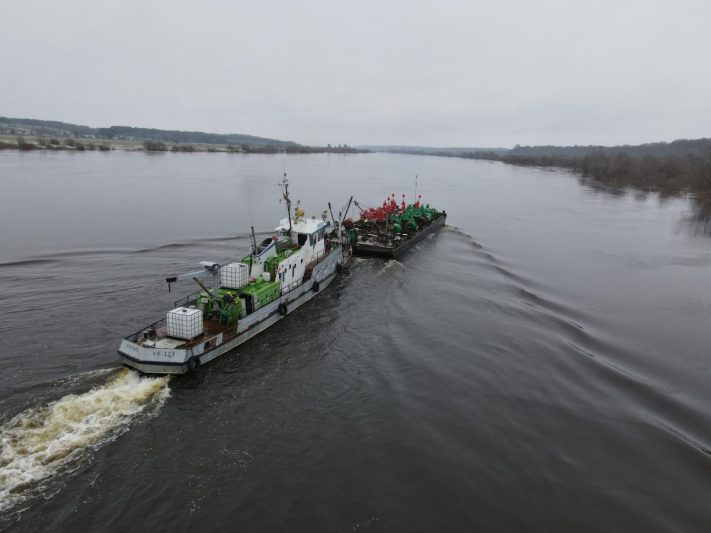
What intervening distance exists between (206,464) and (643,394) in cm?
1889

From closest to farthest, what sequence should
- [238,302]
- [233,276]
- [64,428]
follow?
1. [64,428]
2. [238,302]
3. [233,276]

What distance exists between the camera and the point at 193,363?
18281 mm

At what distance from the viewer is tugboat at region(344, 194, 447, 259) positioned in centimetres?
3931

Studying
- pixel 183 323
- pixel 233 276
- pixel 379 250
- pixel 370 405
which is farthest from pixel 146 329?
pixel 379 250

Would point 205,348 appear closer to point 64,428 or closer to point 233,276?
point 233,276

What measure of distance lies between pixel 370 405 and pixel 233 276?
9861 millimetres

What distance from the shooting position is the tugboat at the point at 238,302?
17797mm

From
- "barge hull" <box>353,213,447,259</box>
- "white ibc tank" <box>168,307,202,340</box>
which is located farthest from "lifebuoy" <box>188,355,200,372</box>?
"barge hull" <box>353,213,447,259</box>

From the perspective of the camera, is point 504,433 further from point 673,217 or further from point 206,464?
point 673,217

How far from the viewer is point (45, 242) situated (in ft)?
117

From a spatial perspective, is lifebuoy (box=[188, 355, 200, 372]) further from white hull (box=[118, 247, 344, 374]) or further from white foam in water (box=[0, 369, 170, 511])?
white foam in water (box=[0, 369, 170, 511])

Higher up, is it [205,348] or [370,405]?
[205,348]

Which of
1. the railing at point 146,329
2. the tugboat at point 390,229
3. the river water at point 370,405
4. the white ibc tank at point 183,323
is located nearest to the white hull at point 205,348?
the railing at point 146,329

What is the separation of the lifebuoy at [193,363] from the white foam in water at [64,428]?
3.72 ft
